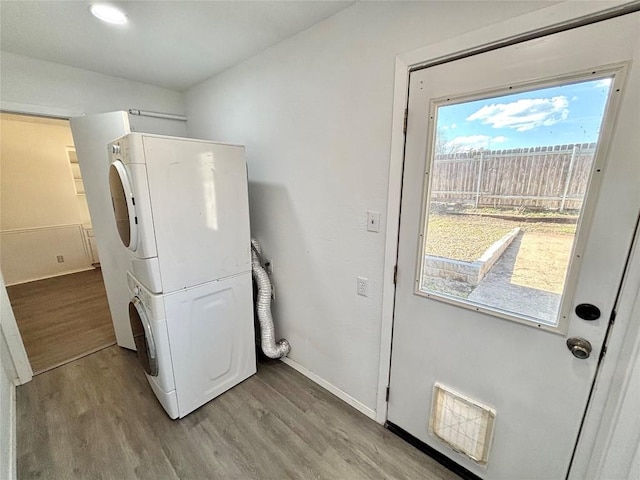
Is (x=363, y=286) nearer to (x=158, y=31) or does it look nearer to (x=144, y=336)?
(x=144, y=336)

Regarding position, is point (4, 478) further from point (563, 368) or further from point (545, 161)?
point (545, 161)

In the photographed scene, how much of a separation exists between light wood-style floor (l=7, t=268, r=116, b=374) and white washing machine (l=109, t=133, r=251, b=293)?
1453mm

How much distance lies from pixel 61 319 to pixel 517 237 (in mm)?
4191

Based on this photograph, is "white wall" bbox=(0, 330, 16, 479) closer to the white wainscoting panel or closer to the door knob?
the door knob

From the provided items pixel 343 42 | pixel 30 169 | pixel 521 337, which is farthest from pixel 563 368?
pixel 30 169

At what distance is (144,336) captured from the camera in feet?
5.29

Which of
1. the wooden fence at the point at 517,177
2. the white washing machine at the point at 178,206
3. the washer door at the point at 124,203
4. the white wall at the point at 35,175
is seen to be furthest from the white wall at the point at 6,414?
the white wall at the point at 35,175

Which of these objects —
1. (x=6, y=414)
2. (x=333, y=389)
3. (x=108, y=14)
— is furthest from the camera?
(x=333, y=389)

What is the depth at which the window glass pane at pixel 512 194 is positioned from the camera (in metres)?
0.89

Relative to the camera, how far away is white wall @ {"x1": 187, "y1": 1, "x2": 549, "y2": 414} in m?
1.27

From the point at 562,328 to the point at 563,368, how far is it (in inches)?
6.5

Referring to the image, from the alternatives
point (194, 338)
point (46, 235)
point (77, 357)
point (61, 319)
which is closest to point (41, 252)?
point (46, 235)

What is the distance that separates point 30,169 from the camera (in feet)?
12.7

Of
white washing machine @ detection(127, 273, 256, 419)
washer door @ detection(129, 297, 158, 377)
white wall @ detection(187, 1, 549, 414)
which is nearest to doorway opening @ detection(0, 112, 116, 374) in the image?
washer door @ detection(129, 297, 158, 377)
